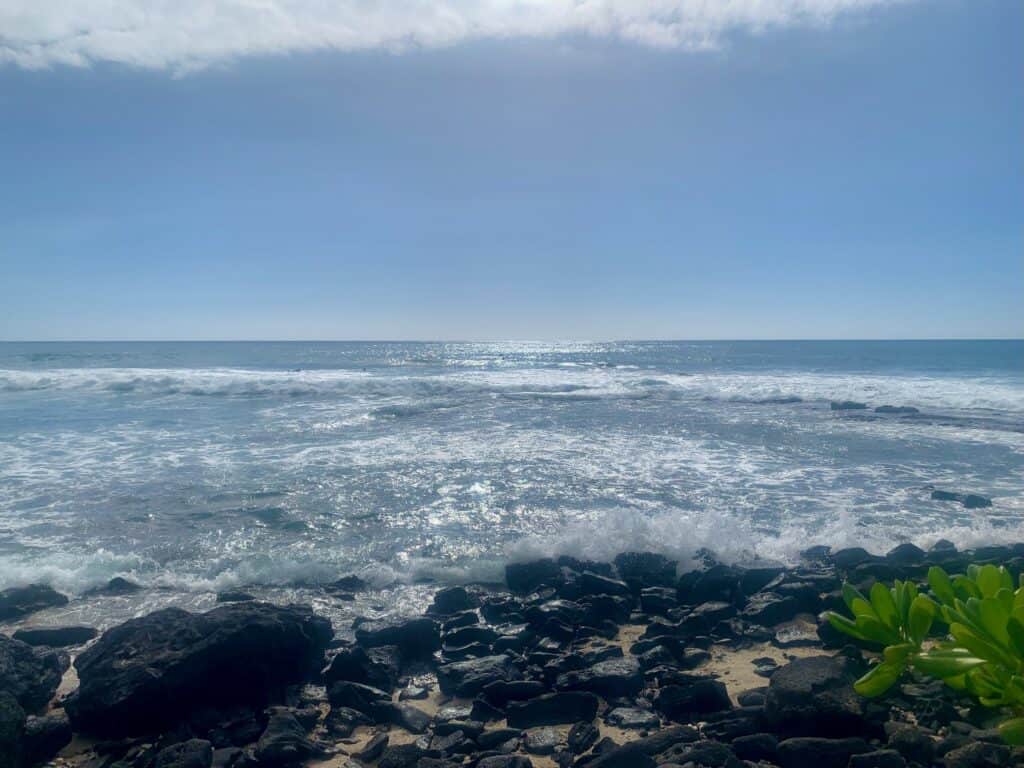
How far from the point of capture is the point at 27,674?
4879 mm

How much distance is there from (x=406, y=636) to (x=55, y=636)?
2953 mm

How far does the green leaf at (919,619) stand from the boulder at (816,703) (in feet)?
7.80

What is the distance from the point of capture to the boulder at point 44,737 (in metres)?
4.30

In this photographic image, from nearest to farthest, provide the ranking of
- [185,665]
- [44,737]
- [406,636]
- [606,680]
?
1. [44,737]
2. [185,665]
3. [606,680]
4. [406,636]

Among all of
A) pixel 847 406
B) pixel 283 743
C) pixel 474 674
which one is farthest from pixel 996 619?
pixel 847 406

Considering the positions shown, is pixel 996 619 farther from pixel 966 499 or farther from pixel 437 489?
pixel 966 499

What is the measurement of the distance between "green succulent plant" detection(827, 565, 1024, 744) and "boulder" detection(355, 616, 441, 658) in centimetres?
439

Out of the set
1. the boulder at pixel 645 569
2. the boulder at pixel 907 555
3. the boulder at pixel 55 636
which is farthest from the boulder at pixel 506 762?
the boulder at pixel 907 555

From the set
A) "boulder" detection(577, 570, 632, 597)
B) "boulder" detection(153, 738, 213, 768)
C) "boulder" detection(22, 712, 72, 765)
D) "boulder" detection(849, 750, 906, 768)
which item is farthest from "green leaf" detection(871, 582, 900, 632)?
"boulder" detection(577, 570, 632, 597)

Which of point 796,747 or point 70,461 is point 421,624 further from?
point 70,461

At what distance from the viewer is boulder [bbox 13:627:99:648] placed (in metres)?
5.96

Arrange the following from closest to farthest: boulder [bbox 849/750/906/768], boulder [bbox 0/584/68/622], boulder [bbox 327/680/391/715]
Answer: boulder [bbox 849/750/906/768] < boulder [bbox 327/680/391/715] < boulder [bbox 0/584/68/622]

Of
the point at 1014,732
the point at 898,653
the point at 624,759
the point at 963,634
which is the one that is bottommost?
the point at 624,759

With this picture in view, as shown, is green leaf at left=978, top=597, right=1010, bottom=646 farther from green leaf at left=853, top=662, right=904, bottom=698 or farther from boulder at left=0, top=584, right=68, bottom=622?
boulder at left=0, top=584, right=68, bottom=622
